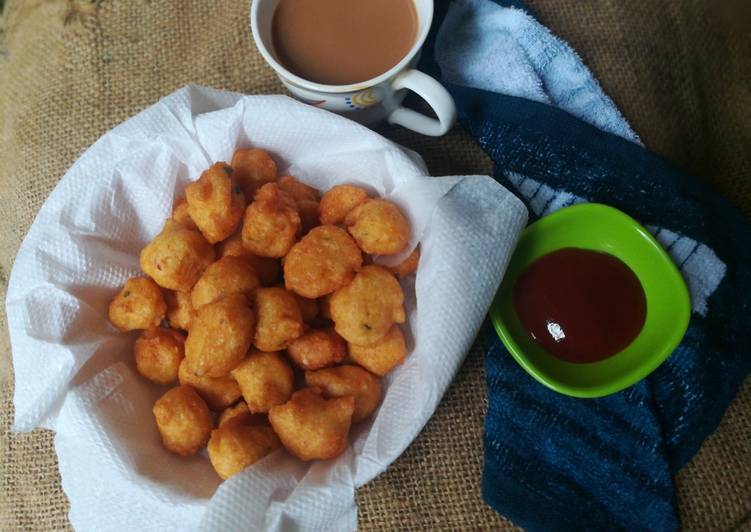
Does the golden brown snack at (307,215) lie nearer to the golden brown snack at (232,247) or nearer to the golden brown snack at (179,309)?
the golden brown snack at (232,247)

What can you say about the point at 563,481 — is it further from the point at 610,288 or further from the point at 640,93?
the point at 640,93

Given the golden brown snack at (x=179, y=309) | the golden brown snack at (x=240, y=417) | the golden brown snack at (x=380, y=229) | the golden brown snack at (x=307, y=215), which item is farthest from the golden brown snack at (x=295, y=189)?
the golden brown snack at (x=240, y=417)

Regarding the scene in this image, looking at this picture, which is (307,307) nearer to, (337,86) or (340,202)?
(340,202)

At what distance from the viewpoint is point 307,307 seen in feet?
→ 3.14

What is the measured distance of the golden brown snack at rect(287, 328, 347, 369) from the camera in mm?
918

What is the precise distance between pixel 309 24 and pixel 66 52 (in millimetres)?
541

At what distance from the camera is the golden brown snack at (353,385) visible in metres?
0.90

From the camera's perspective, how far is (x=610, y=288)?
3.24ft

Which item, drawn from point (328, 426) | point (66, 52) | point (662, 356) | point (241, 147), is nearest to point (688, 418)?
point (662, 356)

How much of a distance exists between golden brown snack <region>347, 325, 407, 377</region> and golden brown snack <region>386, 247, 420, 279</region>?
9 centimetres

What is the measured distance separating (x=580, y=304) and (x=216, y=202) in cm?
56

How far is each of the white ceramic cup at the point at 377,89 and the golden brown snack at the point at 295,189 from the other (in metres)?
0.13

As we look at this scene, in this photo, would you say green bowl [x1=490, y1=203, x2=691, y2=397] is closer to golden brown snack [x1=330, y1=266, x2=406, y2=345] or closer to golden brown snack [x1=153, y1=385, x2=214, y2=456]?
golden brown snack [x1=330, y1=266, x2=406, y2=345]

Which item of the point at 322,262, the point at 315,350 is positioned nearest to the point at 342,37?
the point at 322,262
